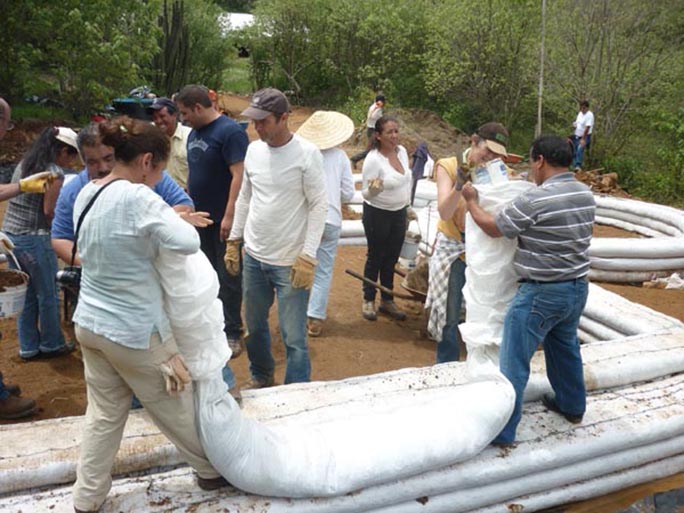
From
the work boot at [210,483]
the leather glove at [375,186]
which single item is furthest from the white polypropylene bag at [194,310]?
the leather glove at [375,186]

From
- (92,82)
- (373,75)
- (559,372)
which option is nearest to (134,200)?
(559,372)

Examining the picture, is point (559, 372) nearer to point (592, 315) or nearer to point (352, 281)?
point (592, 315)

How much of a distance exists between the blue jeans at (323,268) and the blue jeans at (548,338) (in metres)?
1.96

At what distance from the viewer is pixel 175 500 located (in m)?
2.35

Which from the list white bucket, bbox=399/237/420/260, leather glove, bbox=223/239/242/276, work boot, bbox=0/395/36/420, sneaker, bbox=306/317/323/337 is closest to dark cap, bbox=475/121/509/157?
Answer: leather glove, bbox=223/239/242/276

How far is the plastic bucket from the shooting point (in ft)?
11.1

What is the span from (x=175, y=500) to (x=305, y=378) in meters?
1.25

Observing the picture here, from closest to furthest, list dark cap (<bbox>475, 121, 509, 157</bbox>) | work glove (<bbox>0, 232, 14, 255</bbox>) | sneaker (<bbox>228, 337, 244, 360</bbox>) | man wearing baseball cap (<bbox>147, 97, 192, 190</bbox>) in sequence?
dark cap (<bbox>475, 121, 509, 157</bbox>) → work glove (<bbox>0, 232, 14, 255</bbox>) → man wearing baseball cap (<bbox>147, 97, 192, 190</bbox>) → sneaker (<bbox>228, 337, 244, 360</bbox>)

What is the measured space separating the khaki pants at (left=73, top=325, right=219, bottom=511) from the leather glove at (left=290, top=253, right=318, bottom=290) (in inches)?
44.7

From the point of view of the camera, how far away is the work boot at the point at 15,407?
3318 mm

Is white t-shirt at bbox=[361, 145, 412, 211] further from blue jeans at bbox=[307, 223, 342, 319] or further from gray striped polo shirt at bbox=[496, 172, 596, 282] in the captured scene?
gray striped polo shirt at bbox=[496, 172, 596, 282]

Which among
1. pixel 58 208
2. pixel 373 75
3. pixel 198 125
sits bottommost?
pixel 373 75

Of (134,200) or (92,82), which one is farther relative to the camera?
(92,82)

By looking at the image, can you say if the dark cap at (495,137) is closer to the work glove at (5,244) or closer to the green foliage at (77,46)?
the work glove at (5,244)
